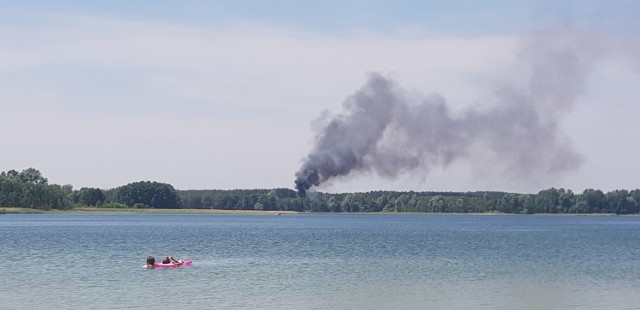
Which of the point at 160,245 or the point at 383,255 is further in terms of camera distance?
the point at 160,245

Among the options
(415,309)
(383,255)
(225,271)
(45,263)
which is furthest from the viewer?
(383,255)

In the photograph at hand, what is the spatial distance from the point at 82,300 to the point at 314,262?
26647 millimetres

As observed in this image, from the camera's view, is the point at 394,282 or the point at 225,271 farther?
the point at 225,271

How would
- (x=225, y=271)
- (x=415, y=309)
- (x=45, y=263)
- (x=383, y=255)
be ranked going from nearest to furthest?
1. (x=415, y=309)
2. (x=225, y=271)
3. (x=45, y=263)
4. (x=383, y=255)

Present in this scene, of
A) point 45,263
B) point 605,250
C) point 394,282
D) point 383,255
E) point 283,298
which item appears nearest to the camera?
point 283,298

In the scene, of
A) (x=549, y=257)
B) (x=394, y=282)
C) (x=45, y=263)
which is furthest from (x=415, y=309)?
(x=549, y=257)

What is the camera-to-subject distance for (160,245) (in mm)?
90875

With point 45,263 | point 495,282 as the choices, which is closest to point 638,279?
point 495,282

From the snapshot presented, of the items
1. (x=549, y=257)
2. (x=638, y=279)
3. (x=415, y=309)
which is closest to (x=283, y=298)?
(x=415, y=309)

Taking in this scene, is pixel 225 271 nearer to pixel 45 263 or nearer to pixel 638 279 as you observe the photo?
pixel 45 263

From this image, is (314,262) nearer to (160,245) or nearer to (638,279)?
(638,279)

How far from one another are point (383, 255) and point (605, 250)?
82.5ft

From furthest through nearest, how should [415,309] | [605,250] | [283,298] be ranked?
[605,250], [283,298], [415,309]

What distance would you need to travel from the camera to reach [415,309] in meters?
38.1
